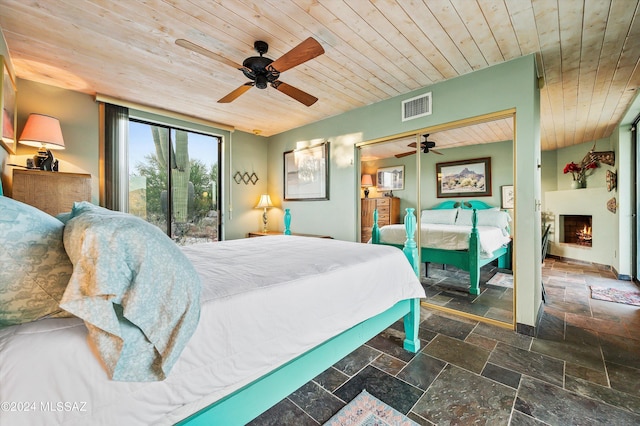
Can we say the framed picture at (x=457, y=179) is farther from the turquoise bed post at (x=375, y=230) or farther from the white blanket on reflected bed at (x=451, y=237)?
the turquoise bed post at (x=375, y=230)

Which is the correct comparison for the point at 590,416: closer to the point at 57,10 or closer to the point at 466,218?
the point at 466,218

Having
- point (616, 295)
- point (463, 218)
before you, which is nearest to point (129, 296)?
point (463, 218)

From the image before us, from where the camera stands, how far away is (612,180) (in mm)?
4309

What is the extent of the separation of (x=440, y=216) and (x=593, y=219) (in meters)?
3.97

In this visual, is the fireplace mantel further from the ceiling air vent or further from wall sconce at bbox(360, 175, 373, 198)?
wall sconce at bbox(360, 175, 373, 198)

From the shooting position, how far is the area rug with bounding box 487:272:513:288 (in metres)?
3.48

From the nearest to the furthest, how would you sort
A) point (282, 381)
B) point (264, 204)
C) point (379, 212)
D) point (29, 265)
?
point (29, 265) → point (282, 381) → point (379, 212) → point (264, 204)

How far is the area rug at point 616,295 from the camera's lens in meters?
3.21

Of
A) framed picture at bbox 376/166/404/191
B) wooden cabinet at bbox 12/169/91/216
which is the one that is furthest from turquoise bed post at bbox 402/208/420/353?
wooden cabinet at bbox 12/169/91/216

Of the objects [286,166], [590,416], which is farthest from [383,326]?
[286,166]

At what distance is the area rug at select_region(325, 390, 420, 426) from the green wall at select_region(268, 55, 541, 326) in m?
1.75

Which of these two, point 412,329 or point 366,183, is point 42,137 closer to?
point 366,183

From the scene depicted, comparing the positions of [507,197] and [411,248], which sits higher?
[507,197]

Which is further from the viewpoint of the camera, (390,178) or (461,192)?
(390,178)
